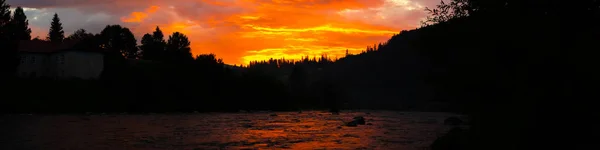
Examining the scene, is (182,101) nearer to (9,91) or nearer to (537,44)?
(9,91)

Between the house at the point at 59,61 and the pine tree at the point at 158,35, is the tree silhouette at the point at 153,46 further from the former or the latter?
the house at the point at 59,61

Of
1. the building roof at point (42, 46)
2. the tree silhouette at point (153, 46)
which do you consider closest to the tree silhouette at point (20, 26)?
the building roof at point (42, 46)

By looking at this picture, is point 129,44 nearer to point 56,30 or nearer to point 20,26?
point 20,26

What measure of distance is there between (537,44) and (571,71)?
4.20 ft

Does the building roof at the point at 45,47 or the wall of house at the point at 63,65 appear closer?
the wall of house at the point at 63,65

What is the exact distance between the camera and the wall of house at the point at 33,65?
81.6m

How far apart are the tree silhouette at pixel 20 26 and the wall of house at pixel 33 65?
1691cm

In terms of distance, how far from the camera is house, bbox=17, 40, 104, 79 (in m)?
81.5

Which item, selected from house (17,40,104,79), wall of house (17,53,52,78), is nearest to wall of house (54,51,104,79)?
house (17,40,104,79)

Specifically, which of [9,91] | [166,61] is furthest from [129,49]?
[9,91]

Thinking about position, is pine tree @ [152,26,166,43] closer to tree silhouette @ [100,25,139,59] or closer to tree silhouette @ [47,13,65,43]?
tree silhouette @ [100,25,139,59]

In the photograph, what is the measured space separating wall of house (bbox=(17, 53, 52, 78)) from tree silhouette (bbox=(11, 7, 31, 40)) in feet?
55.5

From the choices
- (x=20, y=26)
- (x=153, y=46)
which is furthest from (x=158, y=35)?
(x=20, y=26)

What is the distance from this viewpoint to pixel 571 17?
14781 millimetres
